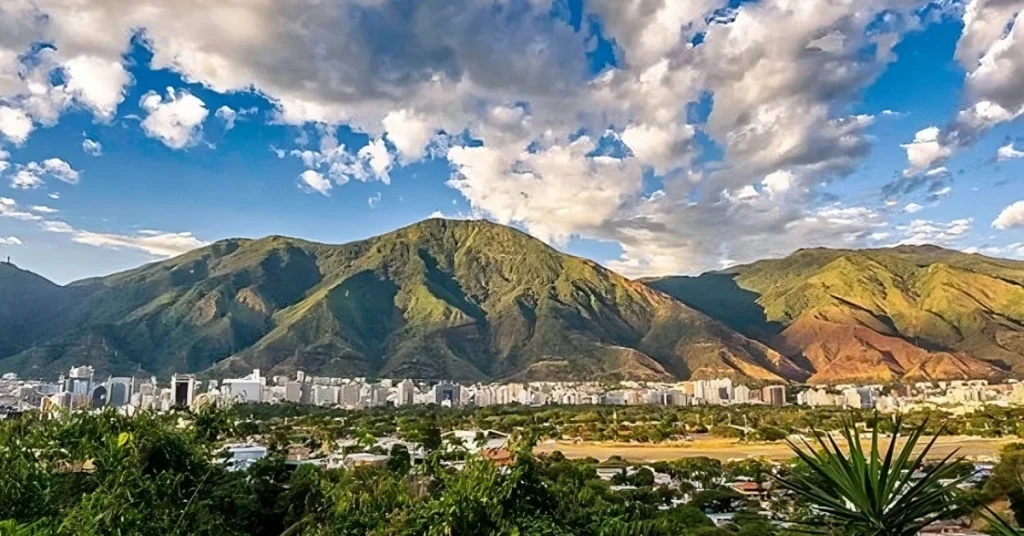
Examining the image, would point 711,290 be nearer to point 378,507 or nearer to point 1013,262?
point 1013,262

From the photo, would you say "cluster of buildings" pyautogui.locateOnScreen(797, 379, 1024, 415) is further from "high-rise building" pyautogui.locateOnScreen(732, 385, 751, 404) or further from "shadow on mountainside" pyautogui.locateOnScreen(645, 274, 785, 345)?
"shadow on mountainside" pyautogui.locateOnScreen(645, 274, 785, 345)

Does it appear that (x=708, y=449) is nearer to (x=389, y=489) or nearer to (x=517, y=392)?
(x=517, y=392)

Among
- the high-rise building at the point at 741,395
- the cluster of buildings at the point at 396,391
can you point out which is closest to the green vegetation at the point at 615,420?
the cluster of buildings at the point at 396,391

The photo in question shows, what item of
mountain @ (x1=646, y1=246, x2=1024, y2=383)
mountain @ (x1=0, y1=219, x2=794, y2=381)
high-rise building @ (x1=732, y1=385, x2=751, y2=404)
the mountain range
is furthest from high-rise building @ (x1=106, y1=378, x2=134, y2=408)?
mountain @ (x1=646, y1=246, x2=1024, y2=383)

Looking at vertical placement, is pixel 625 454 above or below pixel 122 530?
below

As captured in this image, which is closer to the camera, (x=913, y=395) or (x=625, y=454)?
(x=625, y=454)

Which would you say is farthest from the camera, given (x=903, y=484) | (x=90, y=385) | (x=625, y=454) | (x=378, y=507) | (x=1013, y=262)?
(x=1013, y=262)

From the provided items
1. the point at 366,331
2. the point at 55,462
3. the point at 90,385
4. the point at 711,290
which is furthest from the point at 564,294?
the point at 55,462
